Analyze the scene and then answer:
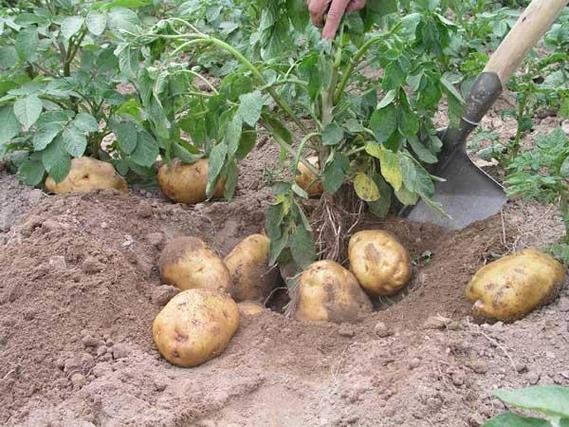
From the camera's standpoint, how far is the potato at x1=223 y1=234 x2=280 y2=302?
2.79m

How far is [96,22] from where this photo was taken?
9.25 ft

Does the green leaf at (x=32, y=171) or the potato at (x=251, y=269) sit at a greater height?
the potato at (x=251, y=269)

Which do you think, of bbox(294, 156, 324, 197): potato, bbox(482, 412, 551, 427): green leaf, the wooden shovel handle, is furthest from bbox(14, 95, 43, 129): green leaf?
bbox(482, 412, 551, 427): green leaf

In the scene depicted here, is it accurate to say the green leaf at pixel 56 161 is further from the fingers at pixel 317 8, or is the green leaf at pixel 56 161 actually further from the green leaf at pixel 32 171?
the fingers at pixel 317 8

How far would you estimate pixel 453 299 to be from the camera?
2494 millimetres

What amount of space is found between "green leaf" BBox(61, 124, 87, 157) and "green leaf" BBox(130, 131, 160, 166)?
0.24 m

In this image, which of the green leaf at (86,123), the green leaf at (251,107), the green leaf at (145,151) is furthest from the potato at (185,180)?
the green leaf at (251,107)

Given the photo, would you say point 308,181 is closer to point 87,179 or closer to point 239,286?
point 239,286

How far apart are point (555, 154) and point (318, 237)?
2.76 ft

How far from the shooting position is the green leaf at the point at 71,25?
2.81 metres

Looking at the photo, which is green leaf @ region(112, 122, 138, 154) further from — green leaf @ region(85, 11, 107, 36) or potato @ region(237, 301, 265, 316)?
potato @ region(237, 301, 265, 316)

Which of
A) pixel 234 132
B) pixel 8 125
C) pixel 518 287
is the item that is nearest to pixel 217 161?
pixel 234 132

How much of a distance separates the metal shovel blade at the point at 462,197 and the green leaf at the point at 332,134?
48cm

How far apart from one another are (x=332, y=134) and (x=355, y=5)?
1.27 feet
